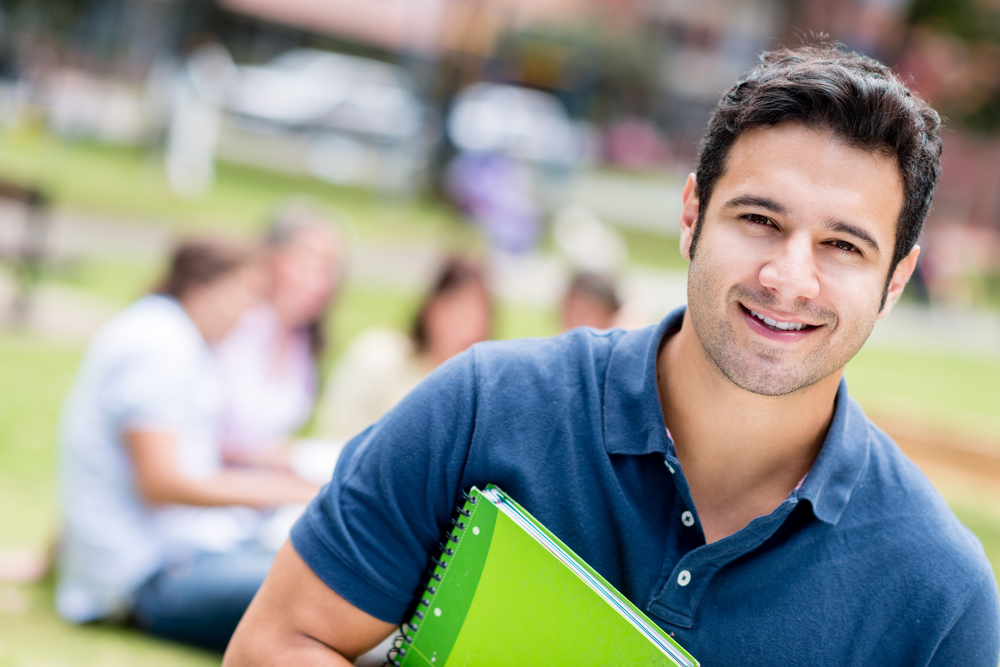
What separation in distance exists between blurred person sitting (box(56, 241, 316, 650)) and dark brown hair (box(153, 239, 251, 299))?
0.13 metres

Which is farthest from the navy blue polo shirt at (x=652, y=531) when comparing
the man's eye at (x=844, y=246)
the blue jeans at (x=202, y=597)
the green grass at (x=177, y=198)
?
the green grass at (x=177, y=198)

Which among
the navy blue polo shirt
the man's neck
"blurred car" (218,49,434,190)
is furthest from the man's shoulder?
"blurred car" (218,49,434,190)

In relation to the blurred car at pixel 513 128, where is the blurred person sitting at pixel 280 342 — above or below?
below

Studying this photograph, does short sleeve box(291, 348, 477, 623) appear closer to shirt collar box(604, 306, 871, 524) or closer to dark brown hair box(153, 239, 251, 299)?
shirt collar box(604, 306, 871, 524)

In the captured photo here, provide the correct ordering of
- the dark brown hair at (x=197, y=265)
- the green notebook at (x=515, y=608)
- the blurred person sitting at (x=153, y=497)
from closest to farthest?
the green notebook at (x=515, y=608) → the blurred person sitting at (x=153, y=497) → the dark brown hair at (x=197, y=265)

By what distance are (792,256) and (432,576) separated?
835mm

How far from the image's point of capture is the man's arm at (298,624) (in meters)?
1.72

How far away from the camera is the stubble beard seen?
1.71 meters

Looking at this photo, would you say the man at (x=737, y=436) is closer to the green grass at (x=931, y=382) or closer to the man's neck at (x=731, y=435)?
the man's neck at (x=731, y=435)

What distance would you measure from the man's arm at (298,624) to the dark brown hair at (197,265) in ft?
7.13

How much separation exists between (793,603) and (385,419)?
30.6 inches

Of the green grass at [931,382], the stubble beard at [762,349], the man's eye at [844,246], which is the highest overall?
the man's eye at [844,246]

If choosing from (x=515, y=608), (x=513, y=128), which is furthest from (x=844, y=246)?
(x=513, y=128)

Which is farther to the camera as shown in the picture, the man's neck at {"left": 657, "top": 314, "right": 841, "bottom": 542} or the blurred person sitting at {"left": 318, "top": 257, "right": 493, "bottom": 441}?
the blurred person sitting at {"left": 318, "top": 257, "right": 493, "bottom": 441}
